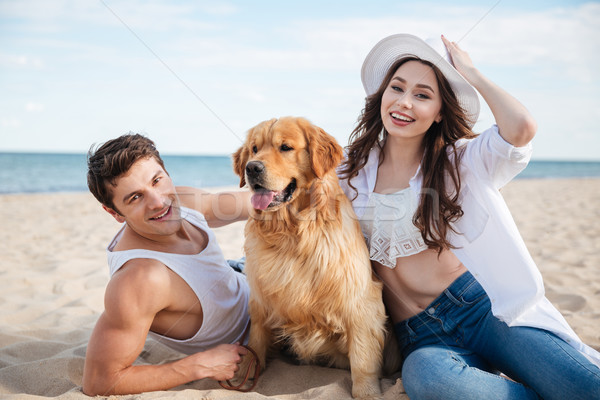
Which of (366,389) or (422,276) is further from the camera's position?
(422,276)

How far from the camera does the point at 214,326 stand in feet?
8.53

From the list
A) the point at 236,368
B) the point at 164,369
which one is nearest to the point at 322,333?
the point at 236,368

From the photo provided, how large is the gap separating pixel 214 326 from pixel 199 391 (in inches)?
16.2

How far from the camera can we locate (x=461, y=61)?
92.6 inches

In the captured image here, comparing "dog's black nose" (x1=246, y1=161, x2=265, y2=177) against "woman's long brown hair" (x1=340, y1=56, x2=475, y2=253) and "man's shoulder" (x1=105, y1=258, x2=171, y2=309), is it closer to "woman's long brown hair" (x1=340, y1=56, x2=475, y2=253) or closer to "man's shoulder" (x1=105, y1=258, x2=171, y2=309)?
"woman's long brown hair" (x1=340, y1=56, x2=475, y2=253)

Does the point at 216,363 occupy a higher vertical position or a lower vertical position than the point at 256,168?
lower

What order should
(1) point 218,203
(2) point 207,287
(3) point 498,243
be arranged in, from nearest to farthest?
1. (3) point 498,243
2. (2) point 207,287
3. (1) point 218,203

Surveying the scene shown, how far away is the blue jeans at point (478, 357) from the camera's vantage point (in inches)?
77.1

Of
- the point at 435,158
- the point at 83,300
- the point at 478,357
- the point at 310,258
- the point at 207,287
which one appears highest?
the point at 435,158

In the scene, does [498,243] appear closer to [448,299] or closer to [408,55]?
[448,299]

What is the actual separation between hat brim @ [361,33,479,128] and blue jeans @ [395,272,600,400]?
98 cm

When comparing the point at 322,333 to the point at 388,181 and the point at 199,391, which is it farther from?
the point at 388,181

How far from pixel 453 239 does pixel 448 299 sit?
1.08ft

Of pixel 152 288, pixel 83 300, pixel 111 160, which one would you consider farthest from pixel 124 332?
pixel 83 300
